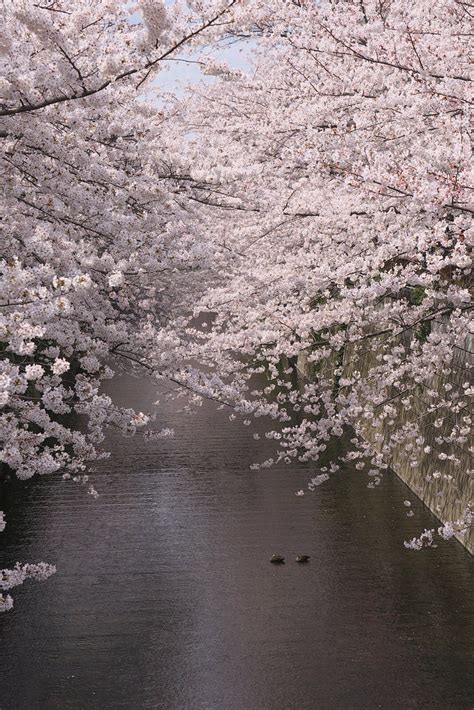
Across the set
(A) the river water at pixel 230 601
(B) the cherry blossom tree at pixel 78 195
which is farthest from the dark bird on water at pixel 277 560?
(B) the cherry blossom tree at pixel 78 195

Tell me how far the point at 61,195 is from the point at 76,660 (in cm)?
476

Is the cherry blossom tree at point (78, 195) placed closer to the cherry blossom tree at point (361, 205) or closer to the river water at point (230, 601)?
the cherry blossom tree at point (361, 205)

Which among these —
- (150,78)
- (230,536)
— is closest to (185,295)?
(230,536)

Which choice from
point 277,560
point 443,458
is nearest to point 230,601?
point 277,560

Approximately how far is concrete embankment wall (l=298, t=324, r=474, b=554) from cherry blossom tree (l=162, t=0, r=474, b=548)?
0.18 ft

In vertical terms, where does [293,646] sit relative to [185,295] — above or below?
below

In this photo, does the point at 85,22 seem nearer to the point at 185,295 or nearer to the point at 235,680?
the point at 235,680

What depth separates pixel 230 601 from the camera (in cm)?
1032

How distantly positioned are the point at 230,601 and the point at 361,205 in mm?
5183

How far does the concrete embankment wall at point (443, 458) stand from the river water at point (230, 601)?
1.14ft

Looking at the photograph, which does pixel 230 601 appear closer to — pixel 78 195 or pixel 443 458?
pixel 443 458

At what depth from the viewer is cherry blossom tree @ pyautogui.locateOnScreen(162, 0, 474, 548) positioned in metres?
7.89

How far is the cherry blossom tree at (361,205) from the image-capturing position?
7895 mm

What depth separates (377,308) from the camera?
1705 cm
